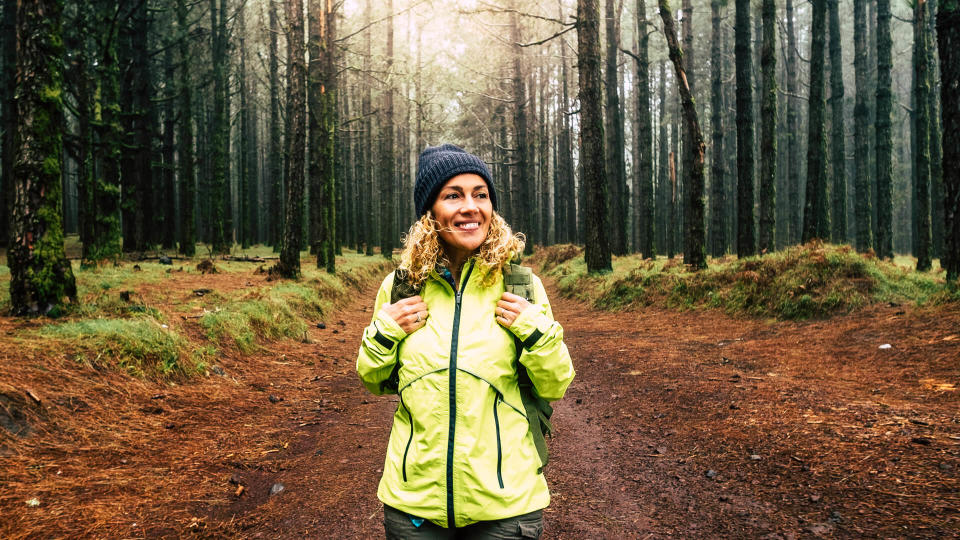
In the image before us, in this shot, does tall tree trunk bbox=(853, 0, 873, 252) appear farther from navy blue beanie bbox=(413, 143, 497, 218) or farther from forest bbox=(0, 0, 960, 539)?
navy blue beanie bbox=(413, 143, 497, 218)

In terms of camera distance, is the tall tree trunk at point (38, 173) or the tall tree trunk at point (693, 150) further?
the tall tree trunk at point (693, 150)

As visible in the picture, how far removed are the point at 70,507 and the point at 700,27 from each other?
126 ft

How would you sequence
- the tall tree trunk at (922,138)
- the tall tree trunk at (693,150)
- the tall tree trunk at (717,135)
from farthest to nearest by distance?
the tall tree trunk at (717,135) < the tall tree trunk at (922,138) < the tall tree trunk at (693,150)

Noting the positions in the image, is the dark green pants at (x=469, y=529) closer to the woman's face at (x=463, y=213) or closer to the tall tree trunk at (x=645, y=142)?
the woman's face at (x=463, y=213)

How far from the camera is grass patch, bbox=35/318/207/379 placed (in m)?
5.06

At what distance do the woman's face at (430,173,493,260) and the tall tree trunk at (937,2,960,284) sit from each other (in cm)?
877

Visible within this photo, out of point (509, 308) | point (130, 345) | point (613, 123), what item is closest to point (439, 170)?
point (509, 308)

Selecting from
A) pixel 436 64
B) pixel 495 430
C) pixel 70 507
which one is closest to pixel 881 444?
pixel 495 430

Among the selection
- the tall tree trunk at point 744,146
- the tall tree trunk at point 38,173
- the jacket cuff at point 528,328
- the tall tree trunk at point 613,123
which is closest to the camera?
the jacket cuff at point 528,328

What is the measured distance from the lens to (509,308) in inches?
74.0

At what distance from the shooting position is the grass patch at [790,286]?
27.8 ft

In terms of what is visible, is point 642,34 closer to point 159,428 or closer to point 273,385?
point 273,385

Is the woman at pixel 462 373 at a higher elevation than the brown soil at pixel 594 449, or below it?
higher

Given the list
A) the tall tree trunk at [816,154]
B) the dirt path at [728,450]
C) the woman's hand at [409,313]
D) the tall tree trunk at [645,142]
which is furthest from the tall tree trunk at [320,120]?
the woman's hand at [409,313]
